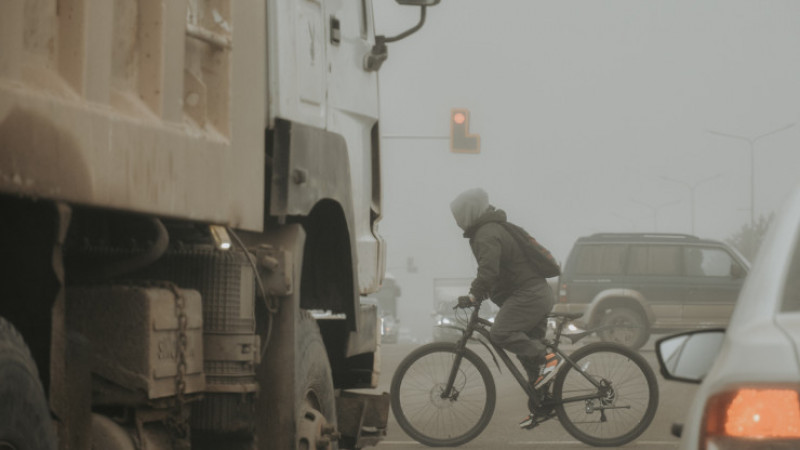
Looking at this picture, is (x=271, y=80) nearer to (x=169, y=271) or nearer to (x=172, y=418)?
(x=169, y=271)

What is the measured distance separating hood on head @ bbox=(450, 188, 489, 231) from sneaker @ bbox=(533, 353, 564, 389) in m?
1.07

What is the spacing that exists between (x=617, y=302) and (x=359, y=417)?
24443 mm

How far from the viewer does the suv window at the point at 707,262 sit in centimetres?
3175

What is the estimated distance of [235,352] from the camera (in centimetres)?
570

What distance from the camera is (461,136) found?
111 ft

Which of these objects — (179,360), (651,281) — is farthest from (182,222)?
(651,281)

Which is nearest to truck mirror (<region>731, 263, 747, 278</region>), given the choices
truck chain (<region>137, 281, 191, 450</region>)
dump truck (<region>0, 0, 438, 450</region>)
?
dump truck (<region>0, 0, 438, 450</region>)

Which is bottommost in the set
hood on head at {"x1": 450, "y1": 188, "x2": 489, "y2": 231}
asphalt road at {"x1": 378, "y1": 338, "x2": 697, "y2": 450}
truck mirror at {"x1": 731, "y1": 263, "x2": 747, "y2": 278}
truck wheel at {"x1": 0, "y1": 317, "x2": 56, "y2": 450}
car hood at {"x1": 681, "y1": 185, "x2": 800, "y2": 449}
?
asphalt road at {"x1": 378, "y1": 338, "x2": 697, "y2": 450}

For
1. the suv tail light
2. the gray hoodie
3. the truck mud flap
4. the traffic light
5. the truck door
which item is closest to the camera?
the truck door

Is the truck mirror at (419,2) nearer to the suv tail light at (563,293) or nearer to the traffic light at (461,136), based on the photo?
the suv tail light at (563,293)

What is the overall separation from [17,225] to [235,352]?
163 centimetres

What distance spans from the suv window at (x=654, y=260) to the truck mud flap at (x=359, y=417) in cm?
2480

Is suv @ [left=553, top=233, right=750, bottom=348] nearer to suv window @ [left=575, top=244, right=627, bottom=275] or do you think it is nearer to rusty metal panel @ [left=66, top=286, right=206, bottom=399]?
suv window @ [left=575, top=244, right=627, bottom=275]

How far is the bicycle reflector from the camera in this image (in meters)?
3.00
